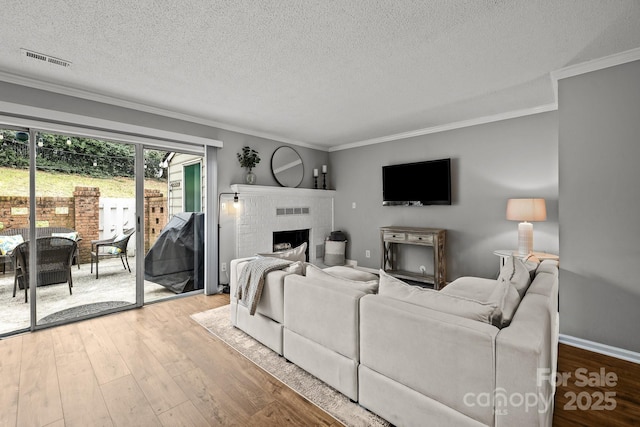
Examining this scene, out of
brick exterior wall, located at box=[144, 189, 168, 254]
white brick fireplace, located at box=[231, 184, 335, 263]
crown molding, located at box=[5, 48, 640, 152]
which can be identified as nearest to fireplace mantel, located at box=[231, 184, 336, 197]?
white brick fireplace, located at box=[231, 184, 335, 263]

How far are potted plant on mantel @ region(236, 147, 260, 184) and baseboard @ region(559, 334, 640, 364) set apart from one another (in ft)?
13.2

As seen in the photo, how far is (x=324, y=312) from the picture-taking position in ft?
6.47

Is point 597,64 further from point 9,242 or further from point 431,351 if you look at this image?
point 9,242

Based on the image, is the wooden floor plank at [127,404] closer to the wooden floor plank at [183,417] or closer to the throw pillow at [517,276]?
the wooden floor plank at [183,417]

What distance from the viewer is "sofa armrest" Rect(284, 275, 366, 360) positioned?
1821mm

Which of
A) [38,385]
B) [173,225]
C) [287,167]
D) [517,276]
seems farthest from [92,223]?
[517,276]

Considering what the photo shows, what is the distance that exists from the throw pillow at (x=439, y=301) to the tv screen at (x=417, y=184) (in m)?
2.93

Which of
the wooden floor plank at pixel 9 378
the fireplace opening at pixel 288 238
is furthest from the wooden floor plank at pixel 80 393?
the fireplace opening at pixel 288 238

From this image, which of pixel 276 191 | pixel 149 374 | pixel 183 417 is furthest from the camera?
pixel 276 191

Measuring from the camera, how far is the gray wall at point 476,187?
3.60 metres

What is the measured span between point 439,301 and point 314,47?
6.35 feet

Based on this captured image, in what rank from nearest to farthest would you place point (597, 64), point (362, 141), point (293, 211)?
point (597, 64), point (293, 211), point (362, 141)

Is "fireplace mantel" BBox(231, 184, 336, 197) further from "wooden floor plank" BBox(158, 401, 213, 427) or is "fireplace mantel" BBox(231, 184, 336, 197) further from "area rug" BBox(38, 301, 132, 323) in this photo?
"wooden floor plank" BBox(158, 401, 213, 427)

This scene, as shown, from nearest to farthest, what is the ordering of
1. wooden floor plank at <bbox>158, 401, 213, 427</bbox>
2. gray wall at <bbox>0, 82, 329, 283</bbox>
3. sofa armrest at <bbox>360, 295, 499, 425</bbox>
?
sofa armrest at <bbox>360, 295, 499, 425</bbox>
wooden floor plank at <bbox>158, 401, 213, 427</bbox>
gray wall at <bbox>0, 82, 329, 283</bbox>
